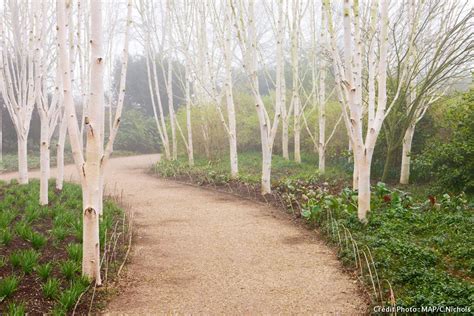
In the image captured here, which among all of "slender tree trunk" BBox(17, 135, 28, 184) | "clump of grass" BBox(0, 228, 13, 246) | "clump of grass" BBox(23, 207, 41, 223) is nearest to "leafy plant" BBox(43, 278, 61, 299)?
"clump of grass" BBox(0, 228, 13, 246)

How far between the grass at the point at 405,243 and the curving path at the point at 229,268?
27 centimetres

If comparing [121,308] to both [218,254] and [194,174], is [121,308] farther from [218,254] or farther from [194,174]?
[194,174]

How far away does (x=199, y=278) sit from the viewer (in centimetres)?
422

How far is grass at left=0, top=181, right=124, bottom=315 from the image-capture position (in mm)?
3252

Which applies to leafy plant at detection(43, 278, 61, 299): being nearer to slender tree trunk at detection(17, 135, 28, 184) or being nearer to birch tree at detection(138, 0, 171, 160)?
slender tree trunk at detection(17, 135, 28, 184)

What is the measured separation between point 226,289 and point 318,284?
99 centimetres

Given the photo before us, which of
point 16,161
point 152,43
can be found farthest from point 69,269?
point 16,161

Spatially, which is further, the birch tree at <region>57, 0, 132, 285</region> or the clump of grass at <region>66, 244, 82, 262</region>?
the clump of grass at <region>66, 244, 82, 262</region>

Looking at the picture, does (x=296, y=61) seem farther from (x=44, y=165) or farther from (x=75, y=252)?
(x=75, y=252)

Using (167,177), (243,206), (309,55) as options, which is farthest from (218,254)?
(309,55)

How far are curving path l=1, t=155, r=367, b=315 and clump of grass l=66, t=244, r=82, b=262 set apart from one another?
1.88ft

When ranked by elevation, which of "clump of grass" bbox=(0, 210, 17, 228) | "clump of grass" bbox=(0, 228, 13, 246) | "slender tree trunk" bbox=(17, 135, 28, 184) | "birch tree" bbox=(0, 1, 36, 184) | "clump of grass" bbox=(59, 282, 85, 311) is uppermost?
"birch tree" bbox=(0, 1, 36, 184)

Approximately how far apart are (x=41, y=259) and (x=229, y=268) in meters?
2.13

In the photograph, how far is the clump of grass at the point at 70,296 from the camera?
10.5 ft
